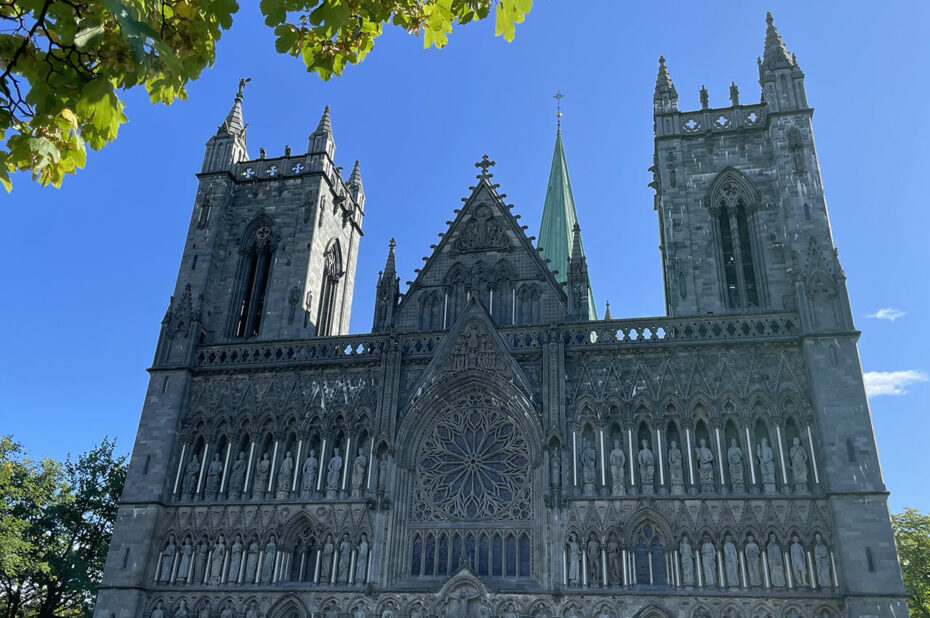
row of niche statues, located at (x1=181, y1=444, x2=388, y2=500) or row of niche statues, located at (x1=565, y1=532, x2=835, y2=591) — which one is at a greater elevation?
row of niche statues, located at (x1=181, y1=444, x2=388, y2=500)

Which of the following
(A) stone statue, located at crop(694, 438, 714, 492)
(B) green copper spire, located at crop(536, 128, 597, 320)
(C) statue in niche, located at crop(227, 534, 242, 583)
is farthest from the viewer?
(B) green copper spire, located at crop(536, 128, 597, 320)

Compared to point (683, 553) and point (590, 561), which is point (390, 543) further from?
point (683, 553)

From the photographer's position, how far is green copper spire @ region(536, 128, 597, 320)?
164 ft

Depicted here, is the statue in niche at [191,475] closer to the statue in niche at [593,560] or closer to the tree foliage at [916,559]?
the statue in niche at [593,560]

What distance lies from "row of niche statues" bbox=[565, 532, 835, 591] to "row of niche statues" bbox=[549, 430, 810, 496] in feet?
4.87

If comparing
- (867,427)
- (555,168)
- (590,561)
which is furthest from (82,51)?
A: (555,168)

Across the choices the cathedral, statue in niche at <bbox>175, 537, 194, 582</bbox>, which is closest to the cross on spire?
the cathedral

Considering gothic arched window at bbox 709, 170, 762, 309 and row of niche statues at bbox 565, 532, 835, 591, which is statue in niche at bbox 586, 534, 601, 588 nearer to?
row of niche statues at bbox 565, 532, 835, 591

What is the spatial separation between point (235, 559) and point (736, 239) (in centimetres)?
2043

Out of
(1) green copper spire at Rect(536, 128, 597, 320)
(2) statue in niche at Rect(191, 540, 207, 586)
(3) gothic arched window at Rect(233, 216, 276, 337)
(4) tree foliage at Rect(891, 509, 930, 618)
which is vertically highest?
(1) green copper spire at Rect(536, 128, 597, 320)

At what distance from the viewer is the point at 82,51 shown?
486 centimetres

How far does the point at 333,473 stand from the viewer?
2667 centimetres

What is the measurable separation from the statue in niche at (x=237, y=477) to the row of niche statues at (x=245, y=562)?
144cm

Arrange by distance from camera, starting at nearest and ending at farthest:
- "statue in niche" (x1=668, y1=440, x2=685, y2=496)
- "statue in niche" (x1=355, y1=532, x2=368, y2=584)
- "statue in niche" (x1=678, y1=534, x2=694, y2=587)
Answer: "statue in niche" (x1=678, y1=534, x2=694, y2=587) → "statue in niche" (x1=668, y1=440, x2=685, y2=496) → "statue in niche" (x1=355, y1=532, x2=368, y2=584)
